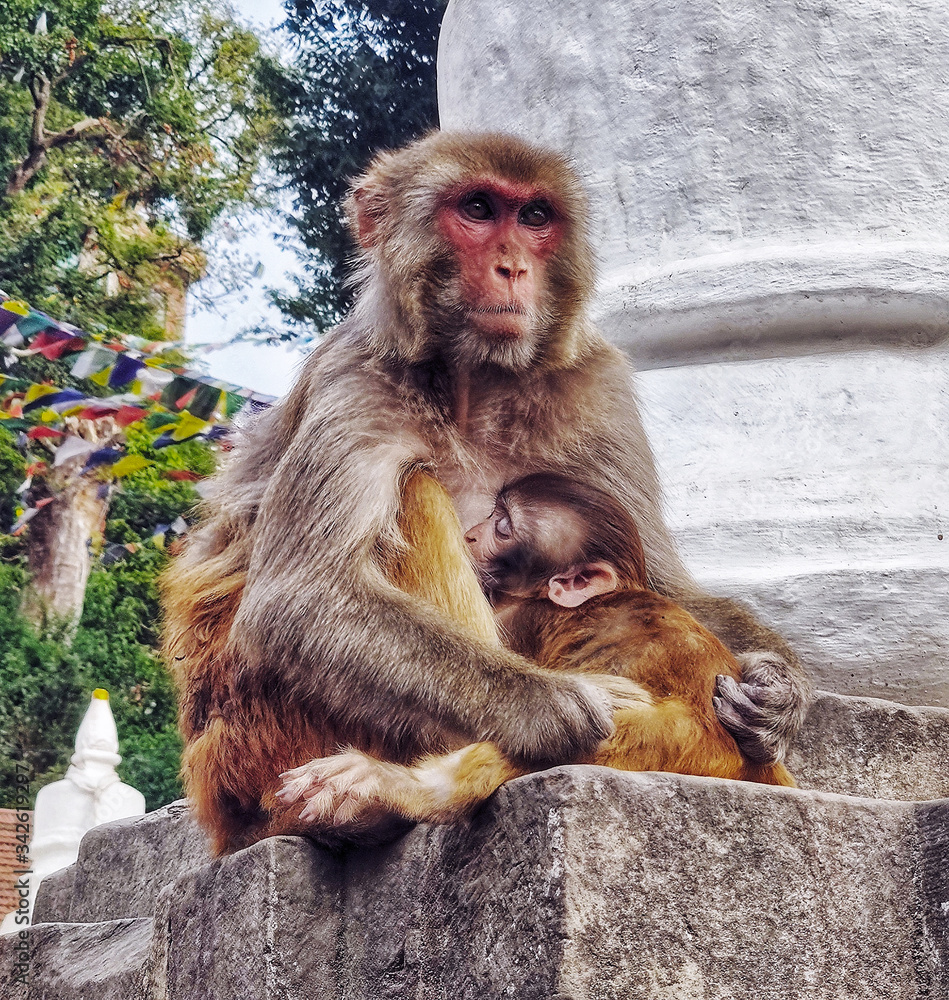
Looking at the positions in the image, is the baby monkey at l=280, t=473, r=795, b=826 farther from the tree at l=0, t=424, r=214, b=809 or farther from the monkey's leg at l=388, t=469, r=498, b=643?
the tree at l=0, t=424, r=214, b=809

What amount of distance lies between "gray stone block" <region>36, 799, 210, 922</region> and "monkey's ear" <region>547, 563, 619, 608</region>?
1307 mm

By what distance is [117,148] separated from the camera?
23.1 m

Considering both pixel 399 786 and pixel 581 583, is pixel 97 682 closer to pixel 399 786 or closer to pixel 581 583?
pixel 581 583

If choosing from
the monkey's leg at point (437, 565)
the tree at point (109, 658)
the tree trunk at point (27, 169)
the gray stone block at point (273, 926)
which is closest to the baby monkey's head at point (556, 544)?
the monkey's leg at point (437, 565)

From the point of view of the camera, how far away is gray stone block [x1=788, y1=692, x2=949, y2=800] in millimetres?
2916

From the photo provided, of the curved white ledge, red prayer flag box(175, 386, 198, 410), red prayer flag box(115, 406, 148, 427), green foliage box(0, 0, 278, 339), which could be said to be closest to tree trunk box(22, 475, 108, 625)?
green foliage box(0, 0, 278, 339)

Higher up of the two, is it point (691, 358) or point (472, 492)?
point (691, 358)

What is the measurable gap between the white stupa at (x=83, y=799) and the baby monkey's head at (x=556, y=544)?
6.61 m

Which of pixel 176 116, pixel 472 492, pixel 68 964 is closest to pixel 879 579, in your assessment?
pixel 472 492

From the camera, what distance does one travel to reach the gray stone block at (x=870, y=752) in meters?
2.92

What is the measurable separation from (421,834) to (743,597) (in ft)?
4.38

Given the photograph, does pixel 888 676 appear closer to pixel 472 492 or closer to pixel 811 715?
pixel 811 715

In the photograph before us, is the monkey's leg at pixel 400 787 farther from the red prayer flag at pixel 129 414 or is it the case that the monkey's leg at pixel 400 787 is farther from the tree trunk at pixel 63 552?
the tree trunk at pixel 63 552

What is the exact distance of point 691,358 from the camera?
3.78 metres
